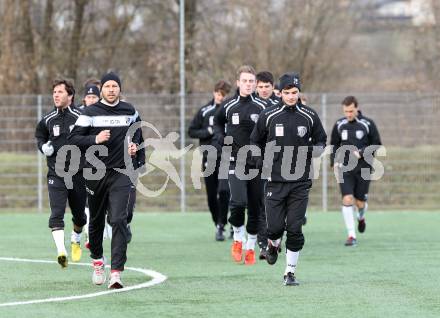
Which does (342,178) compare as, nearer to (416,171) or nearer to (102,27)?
(416,171)

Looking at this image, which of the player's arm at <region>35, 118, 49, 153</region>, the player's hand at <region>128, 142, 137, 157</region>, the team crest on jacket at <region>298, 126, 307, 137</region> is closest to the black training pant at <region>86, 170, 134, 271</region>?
the player's hand at <region>128, 142, 137, 157</region>

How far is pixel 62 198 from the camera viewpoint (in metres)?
12.8

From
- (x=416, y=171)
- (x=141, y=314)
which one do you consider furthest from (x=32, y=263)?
(x=416, y=171)

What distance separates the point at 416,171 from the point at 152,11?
346 inches

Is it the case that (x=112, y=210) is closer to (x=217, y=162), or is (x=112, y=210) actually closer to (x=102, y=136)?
(x=102, y=136)

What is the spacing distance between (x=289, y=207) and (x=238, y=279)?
3.00 ft

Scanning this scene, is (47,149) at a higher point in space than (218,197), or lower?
higher

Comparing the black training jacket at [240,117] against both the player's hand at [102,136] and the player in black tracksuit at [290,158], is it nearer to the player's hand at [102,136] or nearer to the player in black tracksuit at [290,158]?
the player in black tracksuit at [290,158]

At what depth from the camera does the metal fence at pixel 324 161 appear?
2394cm

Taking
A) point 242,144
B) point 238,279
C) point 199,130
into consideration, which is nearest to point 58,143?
point 242,144

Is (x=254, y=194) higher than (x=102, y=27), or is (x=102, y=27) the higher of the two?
(x=102, y=27)

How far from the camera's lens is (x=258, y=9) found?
28922 mm

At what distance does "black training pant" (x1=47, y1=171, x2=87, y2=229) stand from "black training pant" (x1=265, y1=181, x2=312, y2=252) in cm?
261

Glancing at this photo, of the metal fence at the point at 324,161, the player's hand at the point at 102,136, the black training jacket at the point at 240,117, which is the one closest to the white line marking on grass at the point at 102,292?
the player's hand at the point at 102,136
